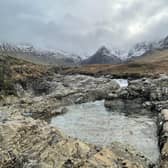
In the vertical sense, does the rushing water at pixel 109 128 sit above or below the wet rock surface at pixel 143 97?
below

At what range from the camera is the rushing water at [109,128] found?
2895 centimetres

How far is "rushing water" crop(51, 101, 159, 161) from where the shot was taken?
29.0 metres

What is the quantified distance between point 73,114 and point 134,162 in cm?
2424

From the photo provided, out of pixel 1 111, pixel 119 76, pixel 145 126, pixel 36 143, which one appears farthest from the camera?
pixel 119 76

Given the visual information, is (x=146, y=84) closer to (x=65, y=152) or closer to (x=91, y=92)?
(x=91, y=92)

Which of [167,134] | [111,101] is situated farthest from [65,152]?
[111,101]

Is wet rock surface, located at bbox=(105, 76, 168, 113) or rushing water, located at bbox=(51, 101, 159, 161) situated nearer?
rushing water, located at bbox=(51, 101, 159, 161)

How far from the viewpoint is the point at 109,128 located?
1357 inches

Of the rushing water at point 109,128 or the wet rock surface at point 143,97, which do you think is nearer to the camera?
the rushing water at point 109,128

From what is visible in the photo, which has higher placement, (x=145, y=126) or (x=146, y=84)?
(x=146, y=84)

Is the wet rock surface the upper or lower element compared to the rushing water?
upper

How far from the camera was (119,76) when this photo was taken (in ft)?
302

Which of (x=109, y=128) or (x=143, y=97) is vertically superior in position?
(x=143, y=97)

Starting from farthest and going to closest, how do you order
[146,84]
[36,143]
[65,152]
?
1. [146,84]
2. [36,143]
3. [65,152]
